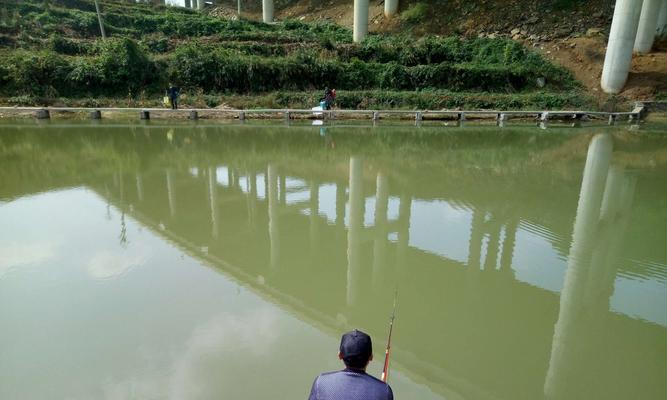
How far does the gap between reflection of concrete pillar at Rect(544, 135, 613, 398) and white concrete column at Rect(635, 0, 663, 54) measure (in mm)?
16318

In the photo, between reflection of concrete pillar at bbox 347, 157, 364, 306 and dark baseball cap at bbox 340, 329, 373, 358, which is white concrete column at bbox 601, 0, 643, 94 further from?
dark baseball cap at bbox 340, 329, 373, 358

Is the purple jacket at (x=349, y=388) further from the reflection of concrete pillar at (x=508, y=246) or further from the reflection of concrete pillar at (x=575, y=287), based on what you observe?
the reflection of concrete pillar at (x=508, y=246)

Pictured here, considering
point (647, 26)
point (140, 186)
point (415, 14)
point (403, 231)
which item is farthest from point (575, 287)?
point (415, 14)

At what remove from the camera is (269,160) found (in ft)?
37.5

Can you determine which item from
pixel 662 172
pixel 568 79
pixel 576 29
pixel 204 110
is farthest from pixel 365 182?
pixel 576 29

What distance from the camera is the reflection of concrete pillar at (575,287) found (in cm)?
389

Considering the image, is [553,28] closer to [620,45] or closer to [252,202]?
[620,45]

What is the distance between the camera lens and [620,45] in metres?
20.0

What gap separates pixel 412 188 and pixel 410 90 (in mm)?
14229

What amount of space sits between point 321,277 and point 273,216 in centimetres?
234

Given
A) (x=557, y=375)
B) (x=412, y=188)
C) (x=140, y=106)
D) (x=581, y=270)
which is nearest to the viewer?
(x=557, y=375)

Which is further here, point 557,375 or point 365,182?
point 365,182

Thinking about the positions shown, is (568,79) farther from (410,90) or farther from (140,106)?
(140,106)

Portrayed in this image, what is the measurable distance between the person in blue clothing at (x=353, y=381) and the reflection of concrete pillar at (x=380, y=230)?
307 cm
